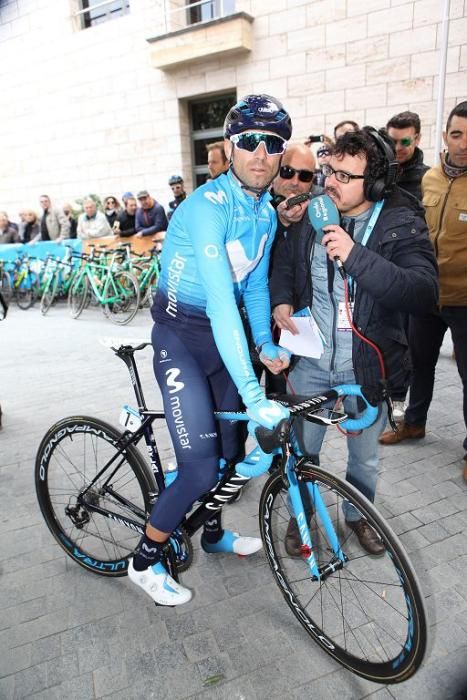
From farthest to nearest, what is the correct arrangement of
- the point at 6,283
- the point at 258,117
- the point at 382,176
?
the point at 6,283, the point at 382,176, the point at 258,117

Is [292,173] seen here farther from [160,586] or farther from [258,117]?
[160,586]

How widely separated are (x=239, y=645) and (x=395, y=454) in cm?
215

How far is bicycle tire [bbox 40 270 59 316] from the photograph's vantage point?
35.7 feet

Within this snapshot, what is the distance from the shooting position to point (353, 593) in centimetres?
244

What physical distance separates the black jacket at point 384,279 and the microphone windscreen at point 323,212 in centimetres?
15

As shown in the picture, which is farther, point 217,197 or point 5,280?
point 5,280

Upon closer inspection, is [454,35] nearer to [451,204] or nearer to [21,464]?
[451,204]

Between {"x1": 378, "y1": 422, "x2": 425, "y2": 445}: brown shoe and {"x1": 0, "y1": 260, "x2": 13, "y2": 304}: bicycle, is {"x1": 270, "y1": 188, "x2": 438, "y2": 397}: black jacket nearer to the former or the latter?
{"x1": 378, "y1": 422, "x2": 425, "y2": 445}: brown shoe

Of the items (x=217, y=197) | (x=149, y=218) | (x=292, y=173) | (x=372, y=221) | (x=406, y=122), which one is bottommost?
(x=149, y=218)

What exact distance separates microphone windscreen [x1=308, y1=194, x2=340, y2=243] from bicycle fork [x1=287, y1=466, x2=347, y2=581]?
1026mm

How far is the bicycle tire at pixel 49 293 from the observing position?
1088 cm

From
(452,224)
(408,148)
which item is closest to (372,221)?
(452,224)

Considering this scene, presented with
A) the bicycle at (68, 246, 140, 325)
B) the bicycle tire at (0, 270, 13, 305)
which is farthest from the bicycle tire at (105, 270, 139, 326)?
the bicycle tire at (0, 270, 13, 305)

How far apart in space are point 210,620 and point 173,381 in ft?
4.00
